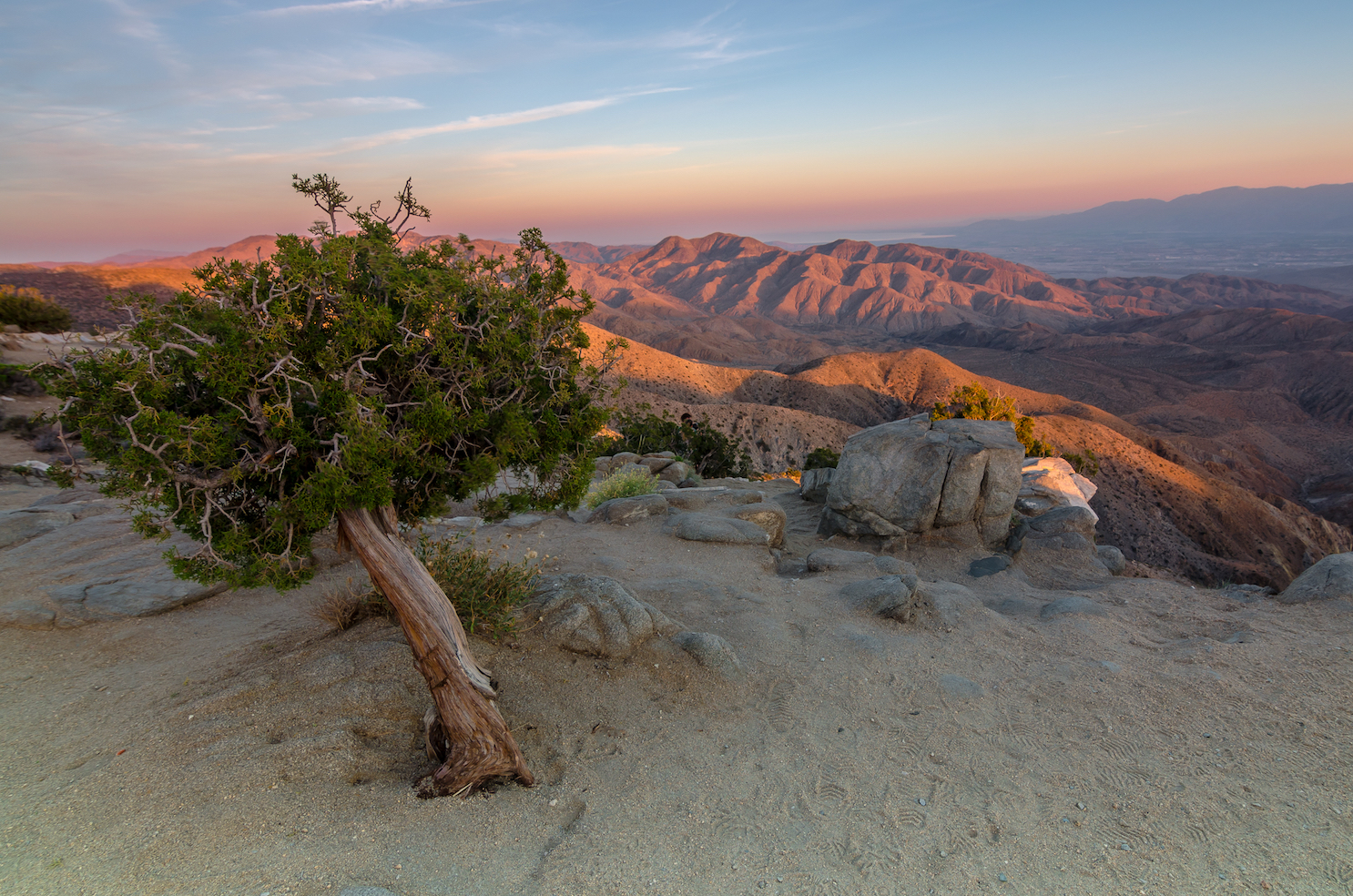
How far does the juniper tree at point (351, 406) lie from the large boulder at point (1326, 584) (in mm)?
10943

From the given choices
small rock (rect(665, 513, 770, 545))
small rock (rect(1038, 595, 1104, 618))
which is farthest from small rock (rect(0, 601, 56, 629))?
small rock (rect(1038, 595, 1104, 618))

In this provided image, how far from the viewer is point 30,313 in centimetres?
2477

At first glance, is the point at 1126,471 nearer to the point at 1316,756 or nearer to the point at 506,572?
the point at 1316,756

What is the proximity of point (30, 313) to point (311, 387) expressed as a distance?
A: 1207 inches

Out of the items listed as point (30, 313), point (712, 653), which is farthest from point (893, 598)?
point (30, 313)

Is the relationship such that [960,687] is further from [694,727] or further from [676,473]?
[676,473]

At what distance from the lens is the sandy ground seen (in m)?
4.52

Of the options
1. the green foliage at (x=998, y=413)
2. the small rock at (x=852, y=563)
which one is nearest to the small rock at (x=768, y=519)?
the small rock at (x=852, y=563)

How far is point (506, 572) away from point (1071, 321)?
185632 mm

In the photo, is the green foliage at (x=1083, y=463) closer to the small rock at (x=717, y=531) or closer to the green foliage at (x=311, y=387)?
the small rock at (x=717, y=531)

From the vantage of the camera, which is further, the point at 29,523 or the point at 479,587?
the point at 29,523

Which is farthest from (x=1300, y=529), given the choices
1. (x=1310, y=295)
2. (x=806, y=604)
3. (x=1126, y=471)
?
(x=1310, y=295)

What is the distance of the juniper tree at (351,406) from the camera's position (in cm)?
426

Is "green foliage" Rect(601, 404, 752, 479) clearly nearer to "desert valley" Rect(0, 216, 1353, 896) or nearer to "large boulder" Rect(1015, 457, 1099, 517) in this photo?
"large boulder" Rect(1015, 457, 1099, 517)
